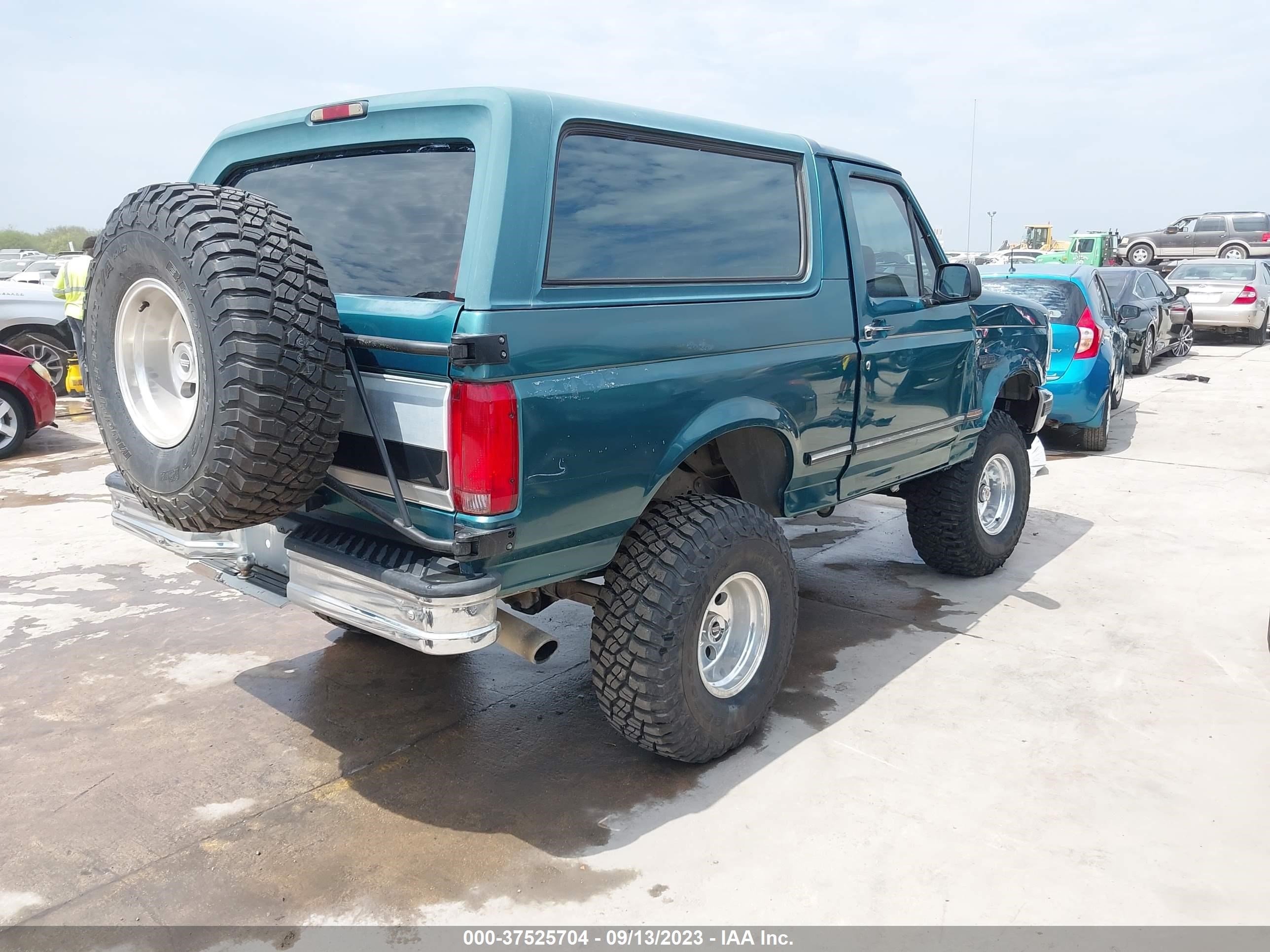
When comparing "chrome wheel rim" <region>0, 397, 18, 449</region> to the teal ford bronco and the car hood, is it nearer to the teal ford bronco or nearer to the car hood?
the car hood

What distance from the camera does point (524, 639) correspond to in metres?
3.13

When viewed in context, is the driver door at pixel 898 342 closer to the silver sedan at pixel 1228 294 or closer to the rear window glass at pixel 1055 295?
the rear window glass at pixel 1055 295

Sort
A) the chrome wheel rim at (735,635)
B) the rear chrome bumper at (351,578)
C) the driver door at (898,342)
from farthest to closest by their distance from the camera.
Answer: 1. the driver door at (898,342)
2. the chrome wheel rim at (735,635)
3. the rear chrome bumper at (351,578)

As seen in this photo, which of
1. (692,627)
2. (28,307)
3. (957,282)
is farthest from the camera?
(28,307)

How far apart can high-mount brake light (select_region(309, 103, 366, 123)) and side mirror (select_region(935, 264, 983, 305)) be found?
2.80 meters

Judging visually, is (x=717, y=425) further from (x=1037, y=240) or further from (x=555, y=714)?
(x=1037, y=240)

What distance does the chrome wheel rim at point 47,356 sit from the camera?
39.0 feet

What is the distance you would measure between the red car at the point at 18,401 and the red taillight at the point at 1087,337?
30.8 feet

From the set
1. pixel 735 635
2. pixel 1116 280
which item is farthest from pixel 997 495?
pixel 1116 280

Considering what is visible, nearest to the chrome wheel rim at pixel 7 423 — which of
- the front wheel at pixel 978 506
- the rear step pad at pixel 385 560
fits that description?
the rear step pad at pixel 385 560

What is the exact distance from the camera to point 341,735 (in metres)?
3.84

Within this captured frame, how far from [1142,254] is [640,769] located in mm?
31393

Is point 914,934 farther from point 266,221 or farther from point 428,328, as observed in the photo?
point 266,221

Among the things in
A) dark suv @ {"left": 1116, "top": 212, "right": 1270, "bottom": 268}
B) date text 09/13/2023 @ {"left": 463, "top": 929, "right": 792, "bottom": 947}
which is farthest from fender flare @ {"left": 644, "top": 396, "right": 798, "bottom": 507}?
dark suv @ {"left": 1116, "top": 212, "right": 1270, "bottom": 268}
